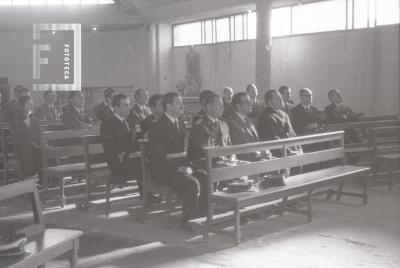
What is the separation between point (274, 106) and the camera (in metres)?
7.03

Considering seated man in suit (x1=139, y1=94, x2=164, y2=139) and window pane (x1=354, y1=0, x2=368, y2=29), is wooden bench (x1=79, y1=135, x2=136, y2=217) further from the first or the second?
window pane (x1=354, y1=0, x2=368, y2=29)

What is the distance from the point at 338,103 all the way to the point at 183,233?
5044 millimetres

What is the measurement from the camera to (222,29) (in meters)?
17.0

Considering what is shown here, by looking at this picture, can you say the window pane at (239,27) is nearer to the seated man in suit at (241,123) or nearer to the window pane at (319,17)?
the window pane at (319,17)

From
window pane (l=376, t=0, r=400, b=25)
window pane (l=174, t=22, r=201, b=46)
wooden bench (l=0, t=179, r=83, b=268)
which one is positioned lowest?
wooden bench (l=0, t=179, r=83, b=268)

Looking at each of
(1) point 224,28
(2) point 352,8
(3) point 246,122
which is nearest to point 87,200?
(3) point 246,122

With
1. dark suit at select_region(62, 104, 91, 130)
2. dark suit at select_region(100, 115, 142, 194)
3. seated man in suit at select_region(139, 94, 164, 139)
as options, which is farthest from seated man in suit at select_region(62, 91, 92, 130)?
dark suit at select_region(100, 115, 142, 194)

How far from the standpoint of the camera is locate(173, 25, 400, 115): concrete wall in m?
12.2

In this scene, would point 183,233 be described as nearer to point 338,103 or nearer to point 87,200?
point 87,200

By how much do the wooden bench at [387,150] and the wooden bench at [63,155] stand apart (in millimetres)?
3908

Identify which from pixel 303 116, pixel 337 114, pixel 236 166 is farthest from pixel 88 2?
pixel 236 166

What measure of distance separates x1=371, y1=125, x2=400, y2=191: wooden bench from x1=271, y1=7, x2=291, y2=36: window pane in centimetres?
618

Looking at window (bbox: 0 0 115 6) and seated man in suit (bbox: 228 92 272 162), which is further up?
window (bbox: 0 0 115 6)

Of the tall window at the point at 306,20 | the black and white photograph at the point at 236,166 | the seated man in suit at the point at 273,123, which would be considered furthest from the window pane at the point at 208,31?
the seated man in suit at the point at 273,123
